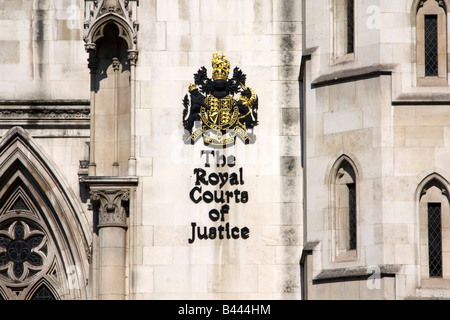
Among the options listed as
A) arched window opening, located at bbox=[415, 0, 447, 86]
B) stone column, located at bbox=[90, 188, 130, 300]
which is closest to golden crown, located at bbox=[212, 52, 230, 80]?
stone column, located at bbox=[90, 188, 130, 300]

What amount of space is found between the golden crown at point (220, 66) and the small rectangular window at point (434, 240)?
5.50 m

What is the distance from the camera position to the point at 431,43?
32.8m

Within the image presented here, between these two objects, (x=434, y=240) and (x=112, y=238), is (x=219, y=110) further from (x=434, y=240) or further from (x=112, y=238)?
(x=434, y=240)

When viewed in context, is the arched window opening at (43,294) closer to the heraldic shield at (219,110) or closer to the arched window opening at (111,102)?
the arched window opening at (111,102)

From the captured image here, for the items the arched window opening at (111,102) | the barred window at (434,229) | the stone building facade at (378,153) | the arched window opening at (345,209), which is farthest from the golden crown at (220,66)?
the barred window at (434,229)

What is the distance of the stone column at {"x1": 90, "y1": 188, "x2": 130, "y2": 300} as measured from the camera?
34219 millimetres

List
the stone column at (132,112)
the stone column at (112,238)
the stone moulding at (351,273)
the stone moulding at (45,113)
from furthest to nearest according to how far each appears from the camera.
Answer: the stone moulding at (45,113), the stone column at (132,112), the stone column at (112,238), the stone moulding at (351,273)

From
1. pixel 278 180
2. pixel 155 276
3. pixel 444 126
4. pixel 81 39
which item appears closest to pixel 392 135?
pixel 444 126

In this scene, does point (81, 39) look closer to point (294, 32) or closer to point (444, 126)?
point (294, 32)

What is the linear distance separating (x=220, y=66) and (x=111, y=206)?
3720 millimetres

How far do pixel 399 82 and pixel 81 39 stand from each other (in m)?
8.01

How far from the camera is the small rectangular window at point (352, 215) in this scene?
32656mm

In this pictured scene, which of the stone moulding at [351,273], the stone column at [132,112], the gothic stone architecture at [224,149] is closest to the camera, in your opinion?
the stone moulding at [351,273]

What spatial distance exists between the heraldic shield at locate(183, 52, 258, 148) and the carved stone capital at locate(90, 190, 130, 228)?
5.86 ft
